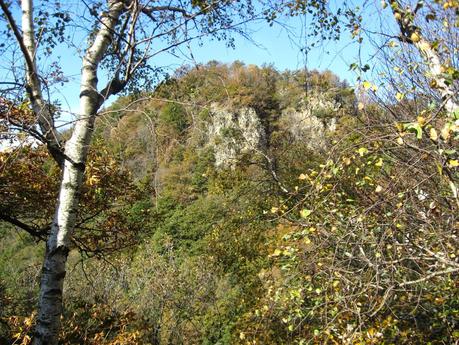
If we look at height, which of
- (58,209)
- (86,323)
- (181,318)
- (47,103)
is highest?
(47,103)

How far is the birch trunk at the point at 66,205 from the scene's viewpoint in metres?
2.45

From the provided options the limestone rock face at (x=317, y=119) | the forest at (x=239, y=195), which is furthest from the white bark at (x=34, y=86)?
the limestone rock face at (x=317, y=119)

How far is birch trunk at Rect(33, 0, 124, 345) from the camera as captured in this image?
8.03ft

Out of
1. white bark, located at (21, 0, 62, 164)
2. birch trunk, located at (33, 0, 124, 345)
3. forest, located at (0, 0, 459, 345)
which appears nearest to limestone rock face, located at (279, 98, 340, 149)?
forest, located at (0, 0, 459, 345)

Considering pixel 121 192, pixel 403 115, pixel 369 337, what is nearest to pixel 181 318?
pixel 121 192

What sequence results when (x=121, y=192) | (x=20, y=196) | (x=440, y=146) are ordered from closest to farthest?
(x=440, y=146), (x=20, y=196), (x=121, y=192)

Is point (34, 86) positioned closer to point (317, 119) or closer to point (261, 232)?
point (317, 119)

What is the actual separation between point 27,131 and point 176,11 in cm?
174

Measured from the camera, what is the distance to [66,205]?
262 centimetres

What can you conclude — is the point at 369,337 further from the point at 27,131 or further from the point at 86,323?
the point at 86,323

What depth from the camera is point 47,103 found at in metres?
2.28

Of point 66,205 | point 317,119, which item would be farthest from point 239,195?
point 66,205

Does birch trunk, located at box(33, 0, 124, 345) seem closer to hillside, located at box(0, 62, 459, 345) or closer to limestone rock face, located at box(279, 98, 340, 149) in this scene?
hillside, located at box(0, 62, 459, 345)

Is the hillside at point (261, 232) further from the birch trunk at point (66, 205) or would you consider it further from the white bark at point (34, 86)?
the white bark at point (34, 86)
